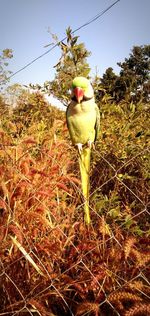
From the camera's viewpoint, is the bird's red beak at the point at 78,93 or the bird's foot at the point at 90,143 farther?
the bird's foot at the point at 90,143

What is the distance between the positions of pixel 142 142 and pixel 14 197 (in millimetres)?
1180

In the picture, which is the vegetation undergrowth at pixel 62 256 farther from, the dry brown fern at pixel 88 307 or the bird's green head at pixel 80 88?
the bird's green head at pixel 80 88

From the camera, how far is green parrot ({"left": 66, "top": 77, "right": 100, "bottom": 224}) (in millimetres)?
1194

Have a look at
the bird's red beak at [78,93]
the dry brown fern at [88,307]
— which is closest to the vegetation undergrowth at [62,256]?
the dry brown fern at [88,307]

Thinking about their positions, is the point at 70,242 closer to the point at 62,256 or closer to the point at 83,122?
the point at 62,256

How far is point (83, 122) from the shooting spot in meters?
1.27

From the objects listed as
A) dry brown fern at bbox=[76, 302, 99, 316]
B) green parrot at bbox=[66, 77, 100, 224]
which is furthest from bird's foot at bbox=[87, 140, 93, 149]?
dry brown fern at bbox=[76, 302, 99, 316]

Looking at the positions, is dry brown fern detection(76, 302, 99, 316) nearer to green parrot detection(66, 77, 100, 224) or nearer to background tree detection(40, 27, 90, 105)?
green parrot detection(66, 77, 100, 224)

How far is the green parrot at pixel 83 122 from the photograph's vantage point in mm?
1194

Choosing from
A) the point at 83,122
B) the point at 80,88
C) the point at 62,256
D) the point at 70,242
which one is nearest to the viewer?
the point at 80,88

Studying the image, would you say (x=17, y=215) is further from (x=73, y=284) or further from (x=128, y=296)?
(x=128, y=296)

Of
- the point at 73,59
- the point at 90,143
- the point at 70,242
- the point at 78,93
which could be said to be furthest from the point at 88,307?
the point at 73,59

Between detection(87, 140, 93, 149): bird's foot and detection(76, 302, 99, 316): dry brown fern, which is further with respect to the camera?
detection(87, 140, 93, 149): bird's foot

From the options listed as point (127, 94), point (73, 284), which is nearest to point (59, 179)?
point (73, 284)
